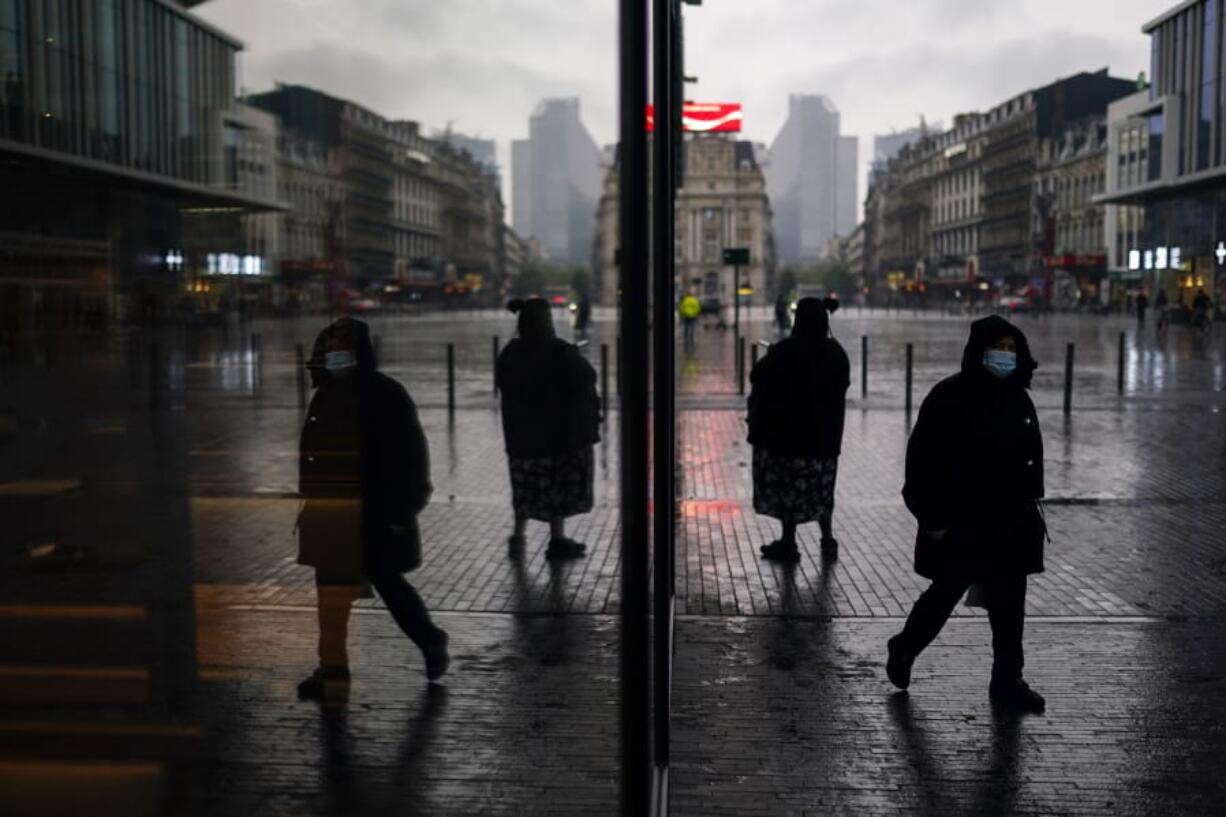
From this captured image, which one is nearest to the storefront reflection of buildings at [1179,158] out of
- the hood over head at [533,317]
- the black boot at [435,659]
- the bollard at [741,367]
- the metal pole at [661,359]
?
the bollard at [741,367]

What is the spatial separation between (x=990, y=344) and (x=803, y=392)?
2.37 m

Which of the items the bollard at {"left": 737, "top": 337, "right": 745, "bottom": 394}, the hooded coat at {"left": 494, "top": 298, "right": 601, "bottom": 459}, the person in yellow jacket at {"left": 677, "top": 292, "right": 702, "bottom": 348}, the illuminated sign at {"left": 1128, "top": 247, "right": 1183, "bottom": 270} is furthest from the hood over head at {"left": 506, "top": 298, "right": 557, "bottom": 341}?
the illuminated sign at {"left": 1128, "top": 247, "right": 1183, "bottom": 270}

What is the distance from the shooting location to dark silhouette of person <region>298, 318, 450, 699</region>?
445 cm

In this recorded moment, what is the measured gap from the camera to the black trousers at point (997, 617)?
205 inches

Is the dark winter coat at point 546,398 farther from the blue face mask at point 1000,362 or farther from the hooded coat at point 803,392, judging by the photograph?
the blue face mask at point 1000,362

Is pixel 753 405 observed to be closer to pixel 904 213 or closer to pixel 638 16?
pixel 638 16

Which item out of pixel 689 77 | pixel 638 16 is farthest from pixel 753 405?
pixel 689 77

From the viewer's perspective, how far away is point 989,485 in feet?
16.8

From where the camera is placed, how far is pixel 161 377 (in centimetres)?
691

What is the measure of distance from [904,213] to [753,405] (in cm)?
5563

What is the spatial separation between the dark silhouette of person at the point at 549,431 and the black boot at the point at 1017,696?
226 cm

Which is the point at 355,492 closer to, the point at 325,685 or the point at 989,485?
the point at 325,685

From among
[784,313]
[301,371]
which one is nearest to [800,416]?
[301,371]

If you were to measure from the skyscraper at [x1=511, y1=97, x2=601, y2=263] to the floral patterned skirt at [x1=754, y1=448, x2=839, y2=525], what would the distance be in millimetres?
4769
